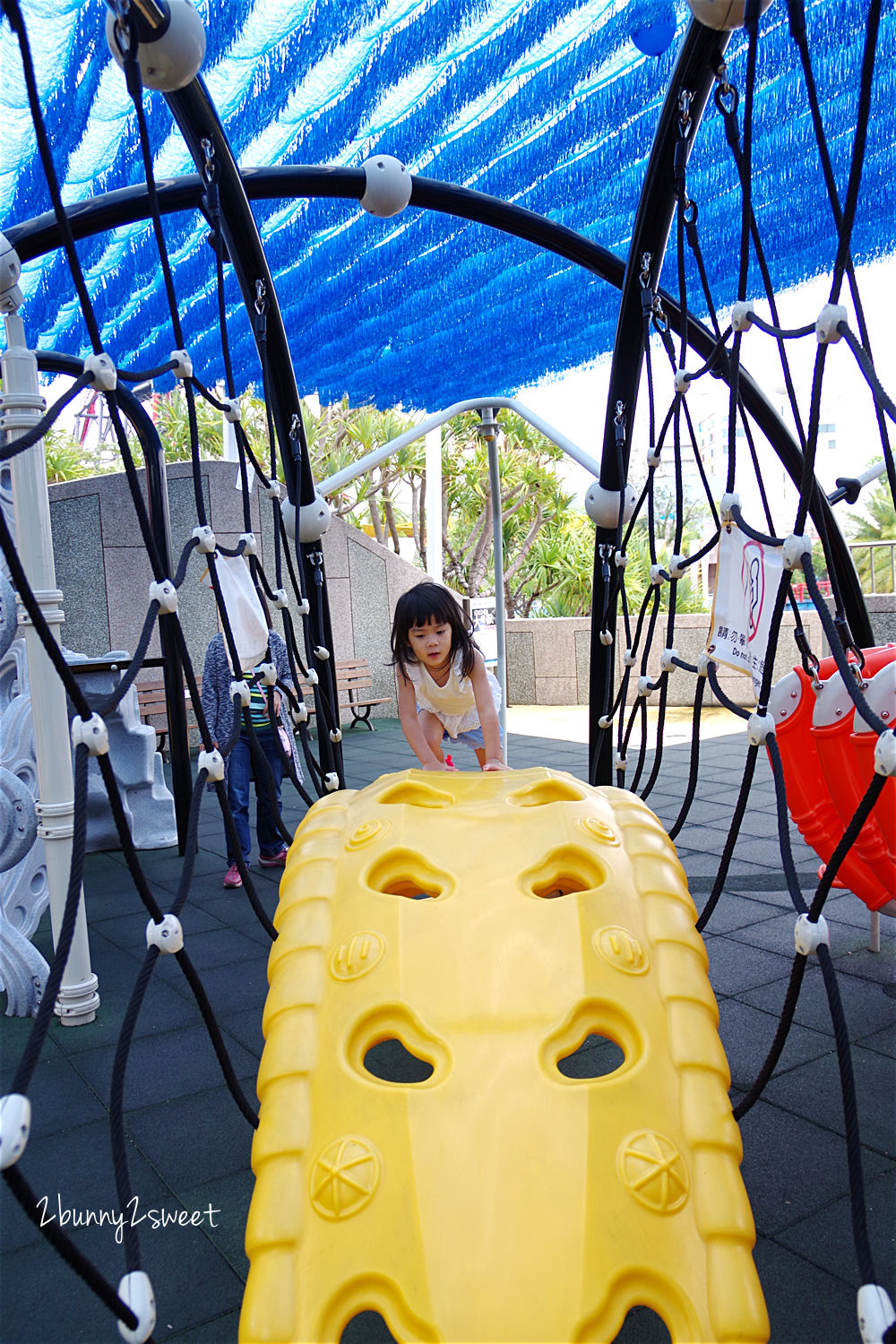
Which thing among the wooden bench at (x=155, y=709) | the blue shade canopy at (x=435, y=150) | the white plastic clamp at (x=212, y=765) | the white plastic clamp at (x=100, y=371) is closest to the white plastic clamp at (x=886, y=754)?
the white plastic clamp at (x=212, y=765)

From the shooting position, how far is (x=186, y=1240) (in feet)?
4.99

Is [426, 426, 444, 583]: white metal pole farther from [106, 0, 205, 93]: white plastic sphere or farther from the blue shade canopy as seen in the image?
[106, 0, 205, 93]: white plastic sphere

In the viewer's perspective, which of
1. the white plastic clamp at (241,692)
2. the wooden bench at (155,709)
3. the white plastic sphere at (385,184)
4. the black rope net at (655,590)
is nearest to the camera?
the black rope net at (655,590)

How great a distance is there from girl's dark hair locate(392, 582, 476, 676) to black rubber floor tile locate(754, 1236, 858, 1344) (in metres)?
1.77

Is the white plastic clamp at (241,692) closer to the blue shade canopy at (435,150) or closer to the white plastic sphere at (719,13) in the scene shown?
the white plastic sphere at (719,13)

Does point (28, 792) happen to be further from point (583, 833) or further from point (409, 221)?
point (409, 221)

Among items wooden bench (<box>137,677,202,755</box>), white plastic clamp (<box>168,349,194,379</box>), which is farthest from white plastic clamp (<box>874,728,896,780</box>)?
wooden bench (<box>137,677,202,755</box>)

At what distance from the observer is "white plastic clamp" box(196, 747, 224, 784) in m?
1.60

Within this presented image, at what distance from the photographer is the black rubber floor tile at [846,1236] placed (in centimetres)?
139

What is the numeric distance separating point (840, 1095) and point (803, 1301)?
625 millimetres

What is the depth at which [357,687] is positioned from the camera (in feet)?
25.6

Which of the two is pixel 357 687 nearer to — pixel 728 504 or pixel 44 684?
pixel 44 684

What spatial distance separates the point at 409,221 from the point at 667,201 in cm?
165

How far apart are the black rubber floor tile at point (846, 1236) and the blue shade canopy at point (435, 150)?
275 cm
